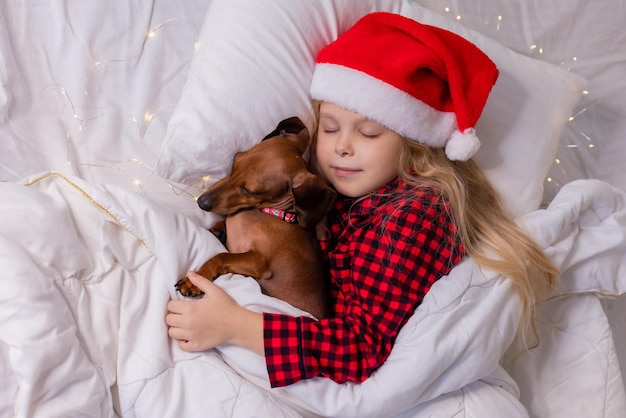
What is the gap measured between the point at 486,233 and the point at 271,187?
616mm

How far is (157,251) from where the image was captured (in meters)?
1.52

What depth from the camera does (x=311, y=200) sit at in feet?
A: 5.30

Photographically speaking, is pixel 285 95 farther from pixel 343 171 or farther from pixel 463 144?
pixel 463 144

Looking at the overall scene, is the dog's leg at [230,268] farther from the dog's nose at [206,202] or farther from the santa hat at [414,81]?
the santa hat at [414,81]

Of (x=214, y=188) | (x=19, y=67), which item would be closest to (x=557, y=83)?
(x=214, y=188)

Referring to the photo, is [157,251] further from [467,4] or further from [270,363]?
[467,4]

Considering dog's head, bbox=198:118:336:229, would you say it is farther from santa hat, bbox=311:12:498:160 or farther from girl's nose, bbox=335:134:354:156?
santa hat, bbox=311:12:498:160

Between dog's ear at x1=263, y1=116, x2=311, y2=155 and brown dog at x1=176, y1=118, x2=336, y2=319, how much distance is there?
4 centimetres

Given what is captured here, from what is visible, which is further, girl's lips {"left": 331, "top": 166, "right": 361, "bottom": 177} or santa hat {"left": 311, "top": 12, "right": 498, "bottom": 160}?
girl's lips {"left": 331, "top": 166, "right": 361, "bottom": 177}

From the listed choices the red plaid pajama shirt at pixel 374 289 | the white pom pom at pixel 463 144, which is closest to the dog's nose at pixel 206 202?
the red plaid pajama shirt at pixel 374 289

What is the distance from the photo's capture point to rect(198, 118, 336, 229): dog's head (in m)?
1.62

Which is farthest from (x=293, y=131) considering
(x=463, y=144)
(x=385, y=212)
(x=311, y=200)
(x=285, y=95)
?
(x=463, y=144)

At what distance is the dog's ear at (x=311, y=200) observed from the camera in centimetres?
161

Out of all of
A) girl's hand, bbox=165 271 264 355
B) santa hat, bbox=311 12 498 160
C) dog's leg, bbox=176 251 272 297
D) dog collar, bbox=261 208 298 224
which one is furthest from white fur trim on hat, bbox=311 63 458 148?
girl's hand, bbox=165 271 264 355
